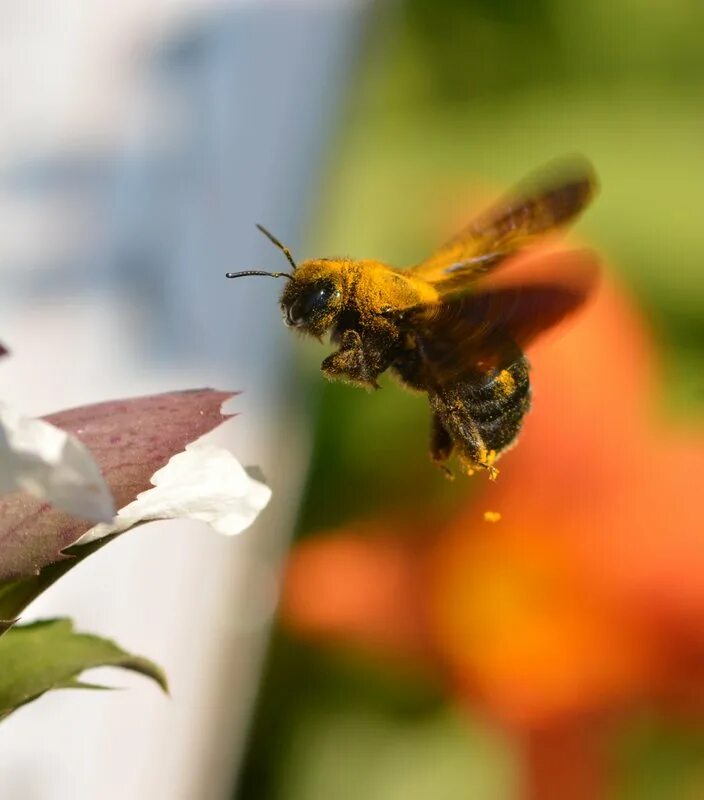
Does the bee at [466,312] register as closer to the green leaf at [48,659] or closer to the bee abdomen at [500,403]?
the bee abdomen at [500,403]

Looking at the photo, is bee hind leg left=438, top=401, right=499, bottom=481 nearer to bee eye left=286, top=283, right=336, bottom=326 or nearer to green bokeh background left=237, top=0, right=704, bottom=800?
bee eye left=286, top=283, right=336, bottom=326

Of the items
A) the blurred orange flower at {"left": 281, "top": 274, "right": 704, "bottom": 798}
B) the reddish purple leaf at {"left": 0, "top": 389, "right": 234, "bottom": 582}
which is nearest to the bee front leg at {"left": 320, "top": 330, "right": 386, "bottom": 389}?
the reddish purple leaf at {"left": 0, "top": 389, "right": 234, "bottom": 582}

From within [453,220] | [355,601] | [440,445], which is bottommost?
[355,601]

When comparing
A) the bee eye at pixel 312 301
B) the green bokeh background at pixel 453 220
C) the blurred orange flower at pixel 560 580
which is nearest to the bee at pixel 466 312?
the bee eye at pixel 312 301

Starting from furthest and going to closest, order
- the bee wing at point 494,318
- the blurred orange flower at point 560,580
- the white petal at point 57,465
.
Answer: the blurred orange flower at point 560,580
the bee wing at point 494,318
the white petal at point 57,465

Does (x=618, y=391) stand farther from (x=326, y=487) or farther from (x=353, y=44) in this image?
(x=353, y=44)

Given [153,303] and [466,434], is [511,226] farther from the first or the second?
[153,303]

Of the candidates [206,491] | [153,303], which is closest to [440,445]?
[206,491]
